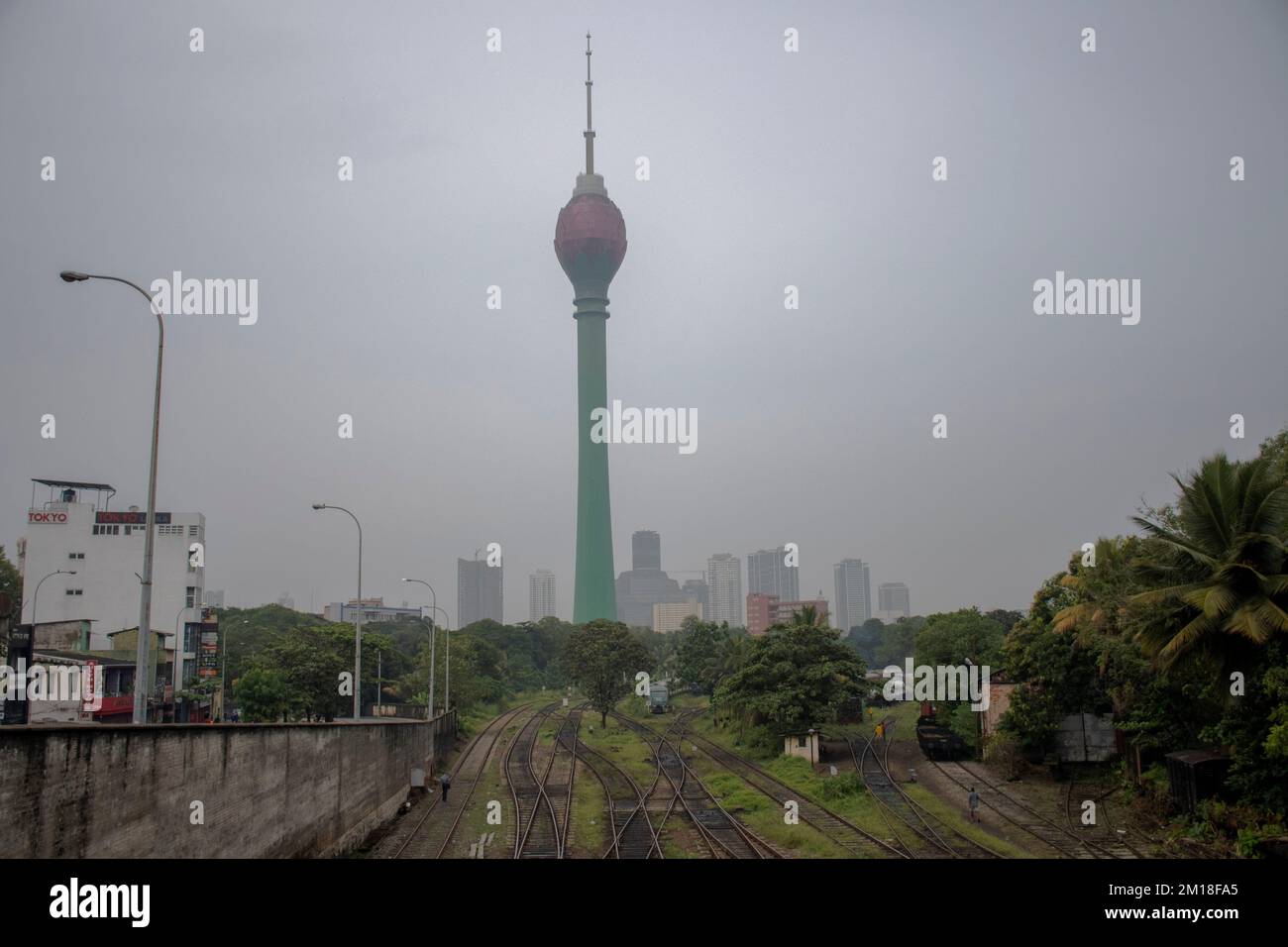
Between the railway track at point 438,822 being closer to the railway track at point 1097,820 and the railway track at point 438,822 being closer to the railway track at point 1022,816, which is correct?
the railway track at point 1022,816

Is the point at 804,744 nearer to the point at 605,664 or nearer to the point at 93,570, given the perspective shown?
the point at 605,664

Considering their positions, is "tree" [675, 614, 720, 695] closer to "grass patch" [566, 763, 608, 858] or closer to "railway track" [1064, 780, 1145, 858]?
"grass patch" [566, 763, 608, 858]

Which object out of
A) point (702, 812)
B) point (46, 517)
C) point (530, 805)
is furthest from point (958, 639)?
point (46, 517)

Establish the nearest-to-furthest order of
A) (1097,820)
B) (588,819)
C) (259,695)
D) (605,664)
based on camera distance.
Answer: (1097,820) < (588,819) < (259,695) < (605,664)

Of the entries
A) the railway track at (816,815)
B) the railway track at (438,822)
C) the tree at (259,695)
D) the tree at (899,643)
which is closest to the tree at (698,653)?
the railway track at (438,822)
